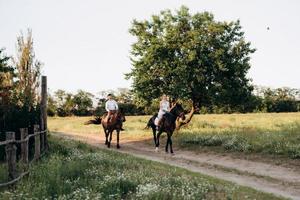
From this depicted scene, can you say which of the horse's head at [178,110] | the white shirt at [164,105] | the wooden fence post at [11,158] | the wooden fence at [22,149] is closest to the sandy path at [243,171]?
the horse's head at [178,110]

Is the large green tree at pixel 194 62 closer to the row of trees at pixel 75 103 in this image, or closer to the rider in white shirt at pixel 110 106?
the rider in white shirt at pixel 110 106

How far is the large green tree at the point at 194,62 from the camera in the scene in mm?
33250

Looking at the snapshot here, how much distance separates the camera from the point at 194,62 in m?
33.3

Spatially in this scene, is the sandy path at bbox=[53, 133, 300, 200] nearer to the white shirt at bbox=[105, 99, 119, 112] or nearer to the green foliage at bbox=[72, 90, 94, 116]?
the white shirt at bbox=[105, 99, 119, 112]

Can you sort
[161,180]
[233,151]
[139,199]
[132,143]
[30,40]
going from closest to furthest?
[139,199]
[161,180]
[233,151]
[30,40]
[132,143]

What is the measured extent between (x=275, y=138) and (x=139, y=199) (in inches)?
621

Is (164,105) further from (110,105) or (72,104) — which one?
(72,104)

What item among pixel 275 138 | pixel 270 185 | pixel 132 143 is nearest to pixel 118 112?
pixel 132 143

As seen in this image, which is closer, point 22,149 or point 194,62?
point 22,149

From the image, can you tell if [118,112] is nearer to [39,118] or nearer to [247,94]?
[39,118]

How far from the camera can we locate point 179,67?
32.8m

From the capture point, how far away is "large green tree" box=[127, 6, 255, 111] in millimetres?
33250

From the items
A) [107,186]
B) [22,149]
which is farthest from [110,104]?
[107,186]

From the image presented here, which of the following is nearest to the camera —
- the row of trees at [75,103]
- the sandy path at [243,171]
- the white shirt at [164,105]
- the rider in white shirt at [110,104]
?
the sandy path at [243,171]
